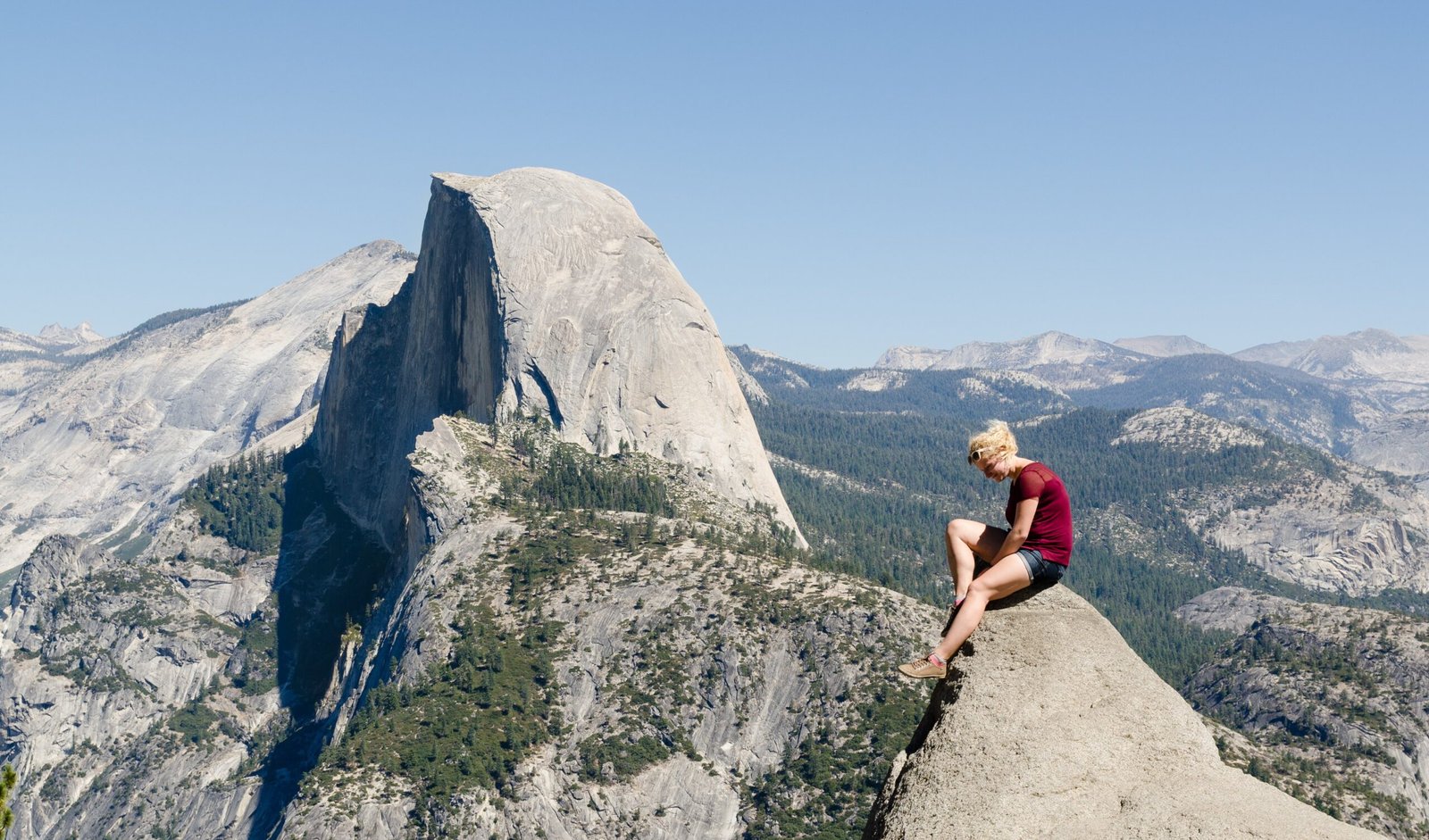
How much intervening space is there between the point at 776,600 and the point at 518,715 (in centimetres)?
3162

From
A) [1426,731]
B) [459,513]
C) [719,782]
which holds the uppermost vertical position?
[459,513]

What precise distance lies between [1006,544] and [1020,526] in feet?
1.29

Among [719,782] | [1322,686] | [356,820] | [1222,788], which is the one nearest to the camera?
[1222,788]

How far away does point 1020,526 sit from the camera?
16828 millimetres

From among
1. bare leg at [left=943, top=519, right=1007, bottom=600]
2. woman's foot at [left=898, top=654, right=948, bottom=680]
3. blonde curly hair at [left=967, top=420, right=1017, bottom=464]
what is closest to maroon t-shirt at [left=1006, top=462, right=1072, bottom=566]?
blonde curly hair at [left=967, top=420, right=1017, bottom=464]

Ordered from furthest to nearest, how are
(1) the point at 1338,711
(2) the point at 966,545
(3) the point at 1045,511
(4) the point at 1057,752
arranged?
(1) the point at 1338,711 → (2) the point at 966,545 → (3) the point at 1045,511 → (4) the point at 1057,752

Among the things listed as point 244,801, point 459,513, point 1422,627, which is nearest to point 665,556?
point 459,513

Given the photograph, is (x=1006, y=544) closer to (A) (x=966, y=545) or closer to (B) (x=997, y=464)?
(A) (x=966, y=545)

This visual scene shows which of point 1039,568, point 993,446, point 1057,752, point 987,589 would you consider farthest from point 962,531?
point 1057,752

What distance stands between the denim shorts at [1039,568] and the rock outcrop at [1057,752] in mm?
371

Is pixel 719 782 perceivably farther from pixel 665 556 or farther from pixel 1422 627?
pixel 1422 627

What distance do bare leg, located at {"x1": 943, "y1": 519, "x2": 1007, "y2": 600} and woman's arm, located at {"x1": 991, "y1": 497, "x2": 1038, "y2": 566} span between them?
0.99 feet

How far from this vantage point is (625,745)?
14038 cm

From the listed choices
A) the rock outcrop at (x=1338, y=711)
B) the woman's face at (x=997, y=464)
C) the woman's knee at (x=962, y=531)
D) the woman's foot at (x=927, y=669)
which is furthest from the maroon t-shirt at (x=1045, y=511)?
the rock outcrop at (x=1338, y=711)
